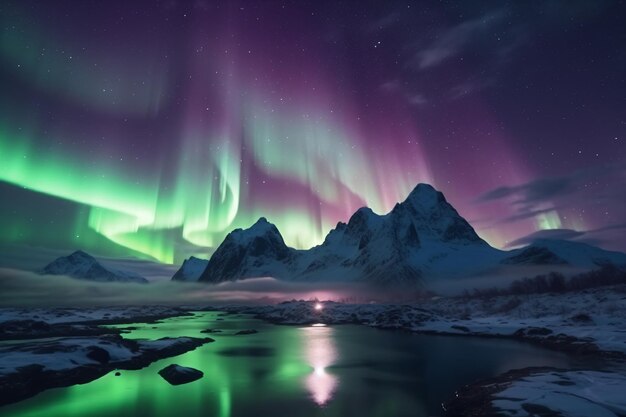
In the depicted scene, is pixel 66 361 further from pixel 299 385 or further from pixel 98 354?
pixel 299 385

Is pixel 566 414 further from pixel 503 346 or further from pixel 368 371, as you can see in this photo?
pixel 503 346

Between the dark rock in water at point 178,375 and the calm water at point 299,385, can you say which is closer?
the calm water at point 299,385

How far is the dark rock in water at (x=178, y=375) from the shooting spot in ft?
200

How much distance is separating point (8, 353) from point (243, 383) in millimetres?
40415

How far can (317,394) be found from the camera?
5388 centimetres

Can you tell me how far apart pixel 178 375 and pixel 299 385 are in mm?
19606

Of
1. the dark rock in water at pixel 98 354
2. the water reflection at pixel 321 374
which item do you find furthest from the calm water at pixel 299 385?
the dark rock in water at pixel 98 354

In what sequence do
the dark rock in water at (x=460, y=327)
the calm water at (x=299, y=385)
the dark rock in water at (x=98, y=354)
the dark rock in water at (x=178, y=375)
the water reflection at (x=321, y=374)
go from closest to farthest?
the calm water at (x=299, y=385), the water reflection at (x=321, y=374), the dark rock in water at (x=178, y=375), the dark rock in water at (x=98, y=354), the dark rock in water at (x=460, y=327)

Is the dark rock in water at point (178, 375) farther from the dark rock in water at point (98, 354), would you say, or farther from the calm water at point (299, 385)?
the dark rock in water at point (98, 354)

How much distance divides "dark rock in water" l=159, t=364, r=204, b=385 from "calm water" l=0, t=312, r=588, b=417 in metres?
1.36

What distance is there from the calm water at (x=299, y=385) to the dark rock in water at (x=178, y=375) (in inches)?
53.7

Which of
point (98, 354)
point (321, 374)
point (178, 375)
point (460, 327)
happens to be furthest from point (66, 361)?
point (460, 327)

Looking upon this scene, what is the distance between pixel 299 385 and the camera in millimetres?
60906

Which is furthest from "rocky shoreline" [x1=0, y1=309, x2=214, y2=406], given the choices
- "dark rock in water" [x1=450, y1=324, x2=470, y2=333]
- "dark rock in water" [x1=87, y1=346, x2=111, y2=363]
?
"dark rock in water" [x1=450, y1=324, x2=470, y2=333]
